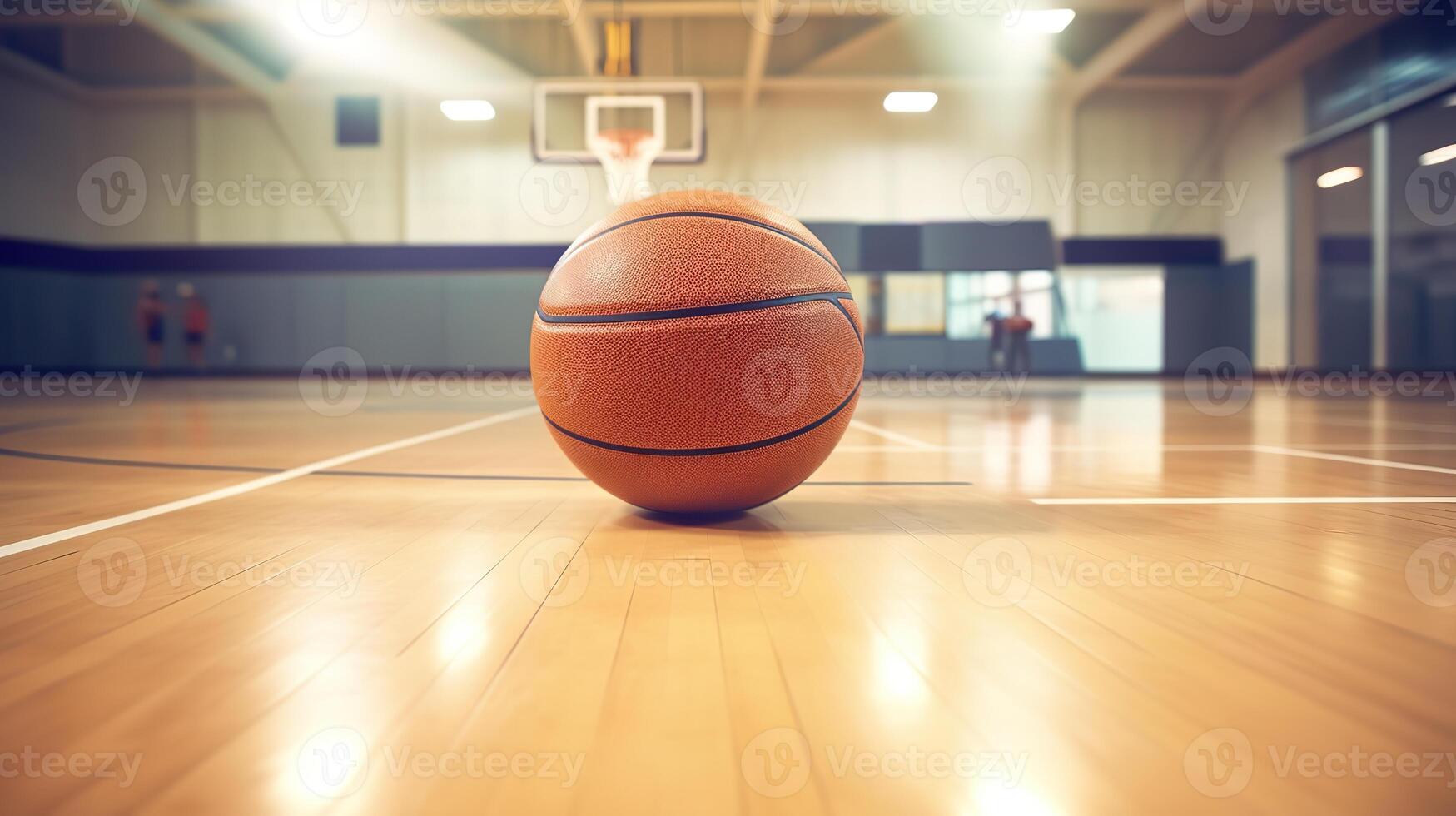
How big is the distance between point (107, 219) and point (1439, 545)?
15377 millimetres

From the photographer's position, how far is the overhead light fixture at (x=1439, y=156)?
27.4 feet

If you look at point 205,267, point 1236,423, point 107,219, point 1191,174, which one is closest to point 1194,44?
point 1191,174

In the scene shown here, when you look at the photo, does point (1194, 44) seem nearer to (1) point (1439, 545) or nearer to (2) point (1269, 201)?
(2) point (1269, 201)

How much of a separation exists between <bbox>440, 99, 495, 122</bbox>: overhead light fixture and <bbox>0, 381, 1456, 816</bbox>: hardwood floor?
894 centimetres

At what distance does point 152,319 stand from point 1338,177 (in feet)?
50.6

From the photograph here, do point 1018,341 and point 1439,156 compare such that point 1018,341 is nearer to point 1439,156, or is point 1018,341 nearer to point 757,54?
point 1439,156

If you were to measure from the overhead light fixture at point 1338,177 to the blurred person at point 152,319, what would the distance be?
50.3ft

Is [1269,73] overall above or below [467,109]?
above

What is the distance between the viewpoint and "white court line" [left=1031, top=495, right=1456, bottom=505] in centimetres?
195

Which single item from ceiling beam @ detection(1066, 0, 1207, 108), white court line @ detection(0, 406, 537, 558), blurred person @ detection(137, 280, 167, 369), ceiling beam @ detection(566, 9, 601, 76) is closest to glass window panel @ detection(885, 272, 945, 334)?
ceiling beam @ detection(1066, 0, 1207, 108)

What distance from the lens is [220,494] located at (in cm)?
209

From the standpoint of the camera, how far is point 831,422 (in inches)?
67.4

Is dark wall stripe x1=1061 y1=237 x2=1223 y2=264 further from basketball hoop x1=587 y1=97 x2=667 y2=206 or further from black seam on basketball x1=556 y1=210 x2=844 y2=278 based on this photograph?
black seam on basketball x1=556 y1=210 x2=844 y2=278

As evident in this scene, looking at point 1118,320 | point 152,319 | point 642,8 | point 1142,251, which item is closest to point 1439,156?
point 1142,251
